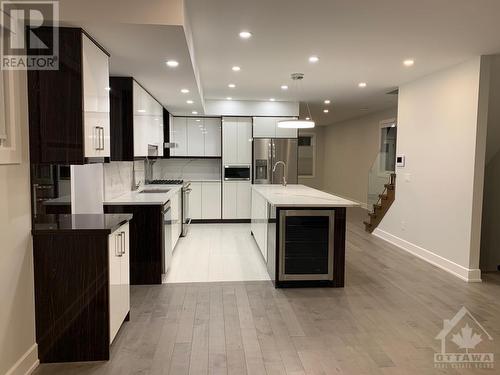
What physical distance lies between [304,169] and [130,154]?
31.6 ft

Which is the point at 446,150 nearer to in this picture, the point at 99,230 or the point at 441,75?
the point at 441,75

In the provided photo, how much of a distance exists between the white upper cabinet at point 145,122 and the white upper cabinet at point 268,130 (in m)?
2.35

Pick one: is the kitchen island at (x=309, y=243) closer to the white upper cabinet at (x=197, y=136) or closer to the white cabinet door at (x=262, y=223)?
the white cabinet door at (x=262, y=223)

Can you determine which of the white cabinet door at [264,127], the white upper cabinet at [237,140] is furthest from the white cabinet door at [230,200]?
the white cabinet door at [264,127]

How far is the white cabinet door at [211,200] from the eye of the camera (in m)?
7.89

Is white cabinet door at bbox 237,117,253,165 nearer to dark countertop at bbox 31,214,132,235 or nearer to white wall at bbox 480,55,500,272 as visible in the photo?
white wall at bbox 480,55,500,272

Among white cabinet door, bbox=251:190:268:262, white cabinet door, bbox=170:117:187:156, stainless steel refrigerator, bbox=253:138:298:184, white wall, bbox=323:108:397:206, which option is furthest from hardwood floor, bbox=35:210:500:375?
white wall, bbox=323:108:397:206

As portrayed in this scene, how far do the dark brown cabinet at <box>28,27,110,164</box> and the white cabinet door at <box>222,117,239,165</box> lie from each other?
509 centimetres

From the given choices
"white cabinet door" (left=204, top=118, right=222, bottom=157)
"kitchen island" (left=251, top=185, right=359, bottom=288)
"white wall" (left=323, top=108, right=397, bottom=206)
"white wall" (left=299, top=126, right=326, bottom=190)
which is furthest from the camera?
"white wall" (left=299, top=126, right=326, bottom=190)

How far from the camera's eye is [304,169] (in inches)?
524

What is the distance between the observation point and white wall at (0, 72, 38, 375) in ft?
7.02

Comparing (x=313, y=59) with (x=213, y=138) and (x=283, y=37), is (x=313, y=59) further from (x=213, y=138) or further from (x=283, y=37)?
(x=213, y=138)

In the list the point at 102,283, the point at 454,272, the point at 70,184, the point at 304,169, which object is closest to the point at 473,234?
the point at 454,272

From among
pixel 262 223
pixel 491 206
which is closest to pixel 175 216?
pixel 262 223
